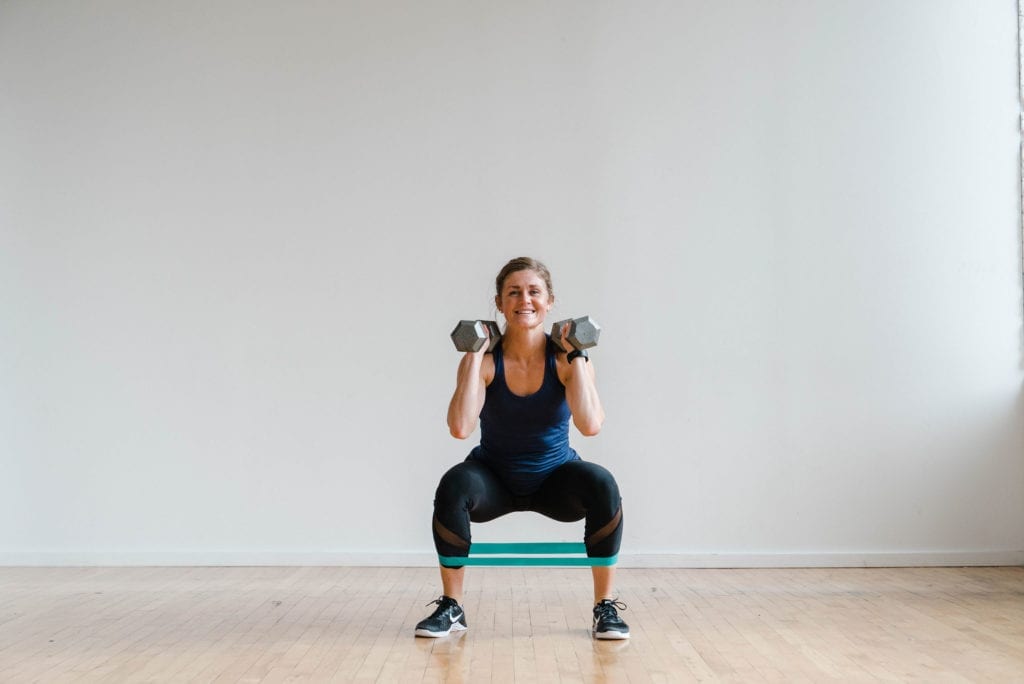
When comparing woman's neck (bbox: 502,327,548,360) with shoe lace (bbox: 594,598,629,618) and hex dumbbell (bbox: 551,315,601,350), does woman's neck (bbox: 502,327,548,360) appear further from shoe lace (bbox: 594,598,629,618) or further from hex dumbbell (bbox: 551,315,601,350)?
shoe lace (bbox: 594,598,629,618)

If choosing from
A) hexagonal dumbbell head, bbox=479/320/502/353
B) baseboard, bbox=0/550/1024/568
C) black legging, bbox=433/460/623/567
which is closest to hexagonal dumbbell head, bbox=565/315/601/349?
hexagonal dumbbell head, bbox=479/320/502/353

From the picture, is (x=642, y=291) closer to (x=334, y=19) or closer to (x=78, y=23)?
(x=334, y=19)

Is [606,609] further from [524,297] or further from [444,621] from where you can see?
[524,297]

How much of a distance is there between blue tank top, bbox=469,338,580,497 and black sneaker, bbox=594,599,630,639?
425 millimetres

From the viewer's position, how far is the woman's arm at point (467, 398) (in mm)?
3133

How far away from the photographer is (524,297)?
3.19 metres

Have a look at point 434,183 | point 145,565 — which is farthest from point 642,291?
point 145,565

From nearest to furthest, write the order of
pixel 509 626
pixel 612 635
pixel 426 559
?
1. pixel 612 635
2. pixel 509 626
3. pixel 426 559

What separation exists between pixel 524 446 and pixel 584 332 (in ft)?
1.37

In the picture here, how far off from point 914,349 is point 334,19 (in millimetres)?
3009

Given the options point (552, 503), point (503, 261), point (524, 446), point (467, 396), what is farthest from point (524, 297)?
point (503, 261)

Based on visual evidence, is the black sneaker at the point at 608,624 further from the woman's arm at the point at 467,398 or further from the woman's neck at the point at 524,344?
the woman's neck at the point at 524,344

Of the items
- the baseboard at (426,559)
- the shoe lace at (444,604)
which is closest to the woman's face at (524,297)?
the shoe lace at (444,604)

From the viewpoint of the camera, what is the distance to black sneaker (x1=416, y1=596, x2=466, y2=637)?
3049 mm
